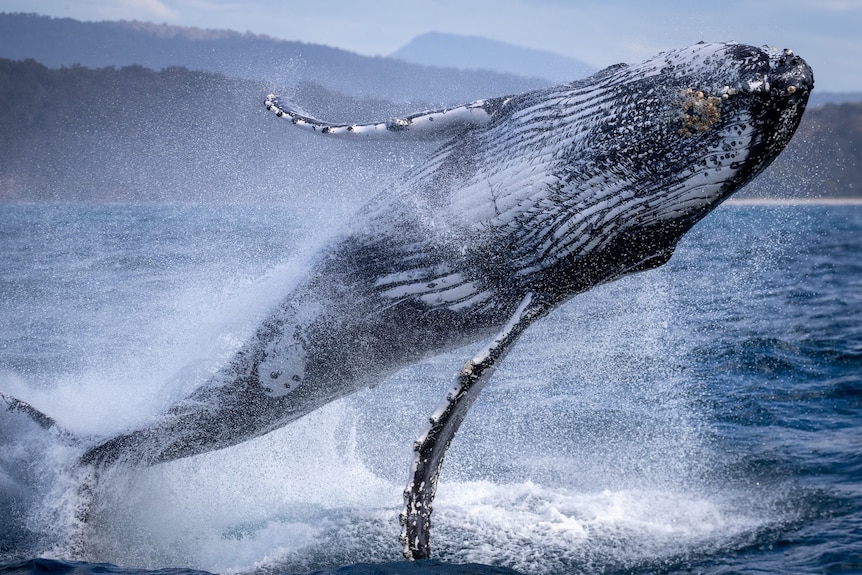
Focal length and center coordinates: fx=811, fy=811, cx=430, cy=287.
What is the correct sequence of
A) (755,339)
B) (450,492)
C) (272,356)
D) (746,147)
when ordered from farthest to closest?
(755,339) < (450,492) < (272,356) < (746,147)

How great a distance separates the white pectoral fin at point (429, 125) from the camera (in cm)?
725

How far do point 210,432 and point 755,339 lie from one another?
16152 millimetres

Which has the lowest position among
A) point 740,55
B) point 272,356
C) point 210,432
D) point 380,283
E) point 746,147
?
point 210,432

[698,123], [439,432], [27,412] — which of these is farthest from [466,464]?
[698,123]

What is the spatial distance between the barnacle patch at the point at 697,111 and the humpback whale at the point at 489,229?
0.03 ft

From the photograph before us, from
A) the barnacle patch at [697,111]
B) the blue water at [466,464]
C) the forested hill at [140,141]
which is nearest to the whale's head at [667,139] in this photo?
the barnacle patch at [697,111]

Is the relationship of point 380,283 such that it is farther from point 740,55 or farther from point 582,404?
point 582,404

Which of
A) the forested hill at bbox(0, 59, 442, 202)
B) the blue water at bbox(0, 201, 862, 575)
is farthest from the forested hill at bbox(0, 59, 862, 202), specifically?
the blue water at bbox(0, 201, 862, 575)

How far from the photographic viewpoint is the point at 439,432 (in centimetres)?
667

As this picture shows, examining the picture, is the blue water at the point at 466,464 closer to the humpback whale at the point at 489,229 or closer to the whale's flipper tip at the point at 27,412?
the whale's flipper tip at the point at 27,412

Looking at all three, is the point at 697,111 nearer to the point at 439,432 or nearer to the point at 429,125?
the point at 429,125

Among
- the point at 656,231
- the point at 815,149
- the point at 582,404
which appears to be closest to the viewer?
the point at 656,231

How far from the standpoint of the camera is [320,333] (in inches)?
307

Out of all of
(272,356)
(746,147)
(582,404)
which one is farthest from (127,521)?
(582,404)
